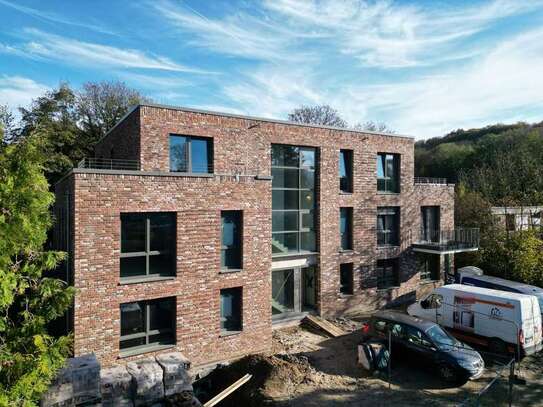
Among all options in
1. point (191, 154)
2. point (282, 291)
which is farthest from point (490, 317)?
point (191, 154)

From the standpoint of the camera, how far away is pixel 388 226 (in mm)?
19328

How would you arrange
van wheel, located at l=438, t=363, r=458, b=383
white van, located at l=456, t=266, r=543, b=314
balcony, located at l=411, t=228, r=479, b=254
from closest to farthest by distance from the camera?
van wheel, located at l=438, t=363, r=458, b=383, white van, located at l=456, t=266, r=543, b=314, balcony, located at l=411, t=228, r=479, b=254

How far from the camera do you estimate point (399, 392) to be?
10.9 meters

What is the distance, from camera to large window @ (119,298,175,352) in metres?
11.2

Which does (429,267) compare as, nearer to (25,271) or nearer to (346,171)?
(346,171)

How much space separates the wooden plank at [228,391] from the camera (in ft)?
32.6

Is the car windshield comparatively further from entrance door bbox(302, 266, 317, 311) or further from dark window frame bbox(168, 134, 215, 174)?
dark window frame bbox(168, 134, 215, 174)

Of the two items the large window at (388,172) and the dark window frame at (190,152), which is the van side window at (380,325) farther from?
the dark window frame at (190,152)

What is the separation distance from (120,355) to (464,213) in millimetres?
22436

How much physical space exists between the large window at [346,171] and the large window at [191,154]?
639 centimetres

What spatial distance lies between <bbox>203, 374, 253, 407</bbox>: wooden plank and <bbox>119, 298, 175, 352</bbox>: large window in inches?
91.3

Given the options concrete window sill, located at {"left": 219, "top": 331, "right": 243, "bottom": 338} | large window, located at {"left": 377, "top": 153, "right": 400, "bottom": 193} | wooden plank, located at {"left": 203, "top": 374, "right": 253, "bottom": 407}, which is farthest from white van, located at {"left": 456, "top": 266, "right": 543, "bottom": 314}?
wooden plank, located at {"left": 203, "top": 374, "right": 253, "bottom": 407}

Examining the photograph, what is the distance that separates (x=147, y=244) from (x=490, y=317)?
1164 cm

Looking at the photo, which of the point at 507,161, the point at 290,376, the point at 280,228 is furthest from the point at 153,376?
the point at 507,161
